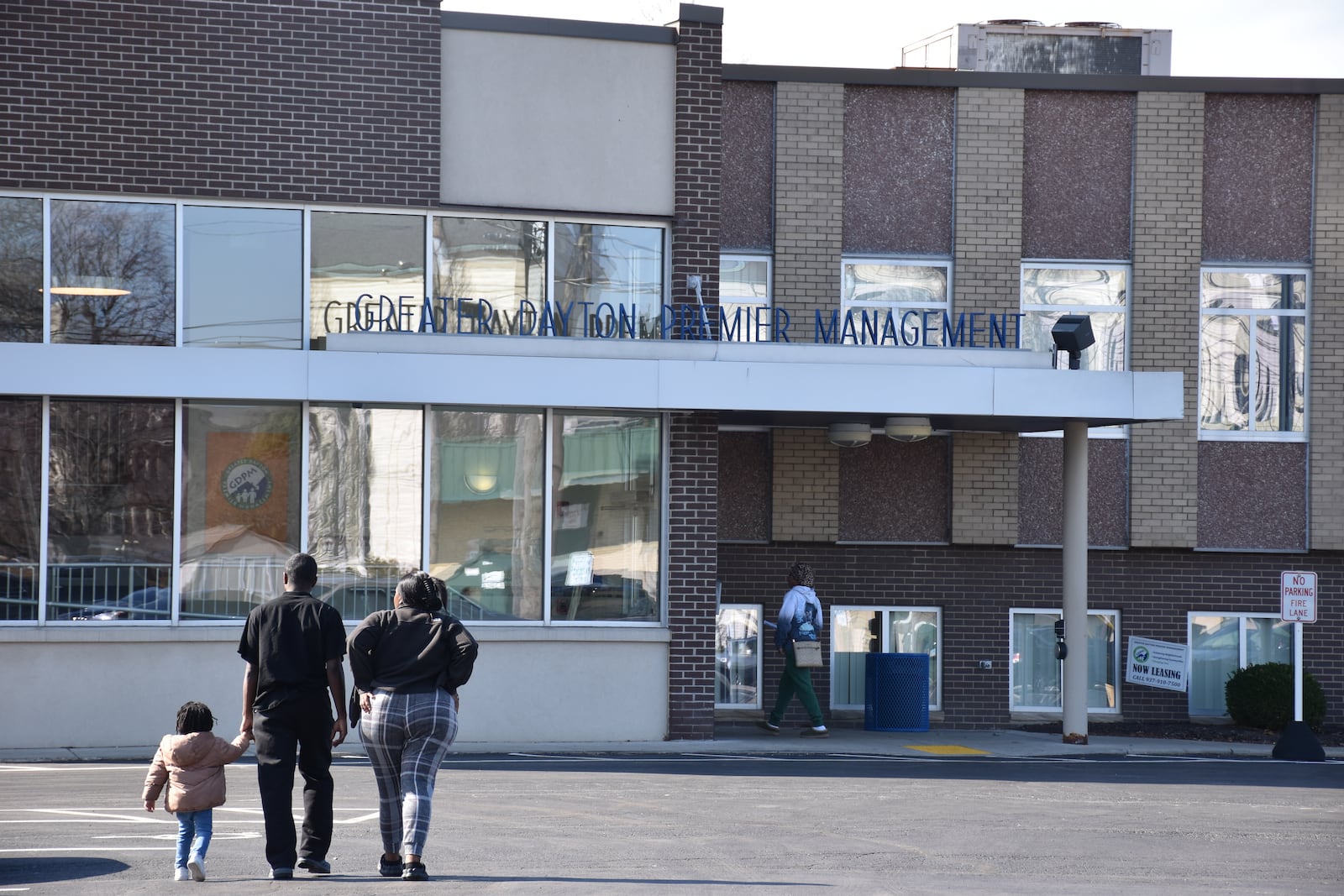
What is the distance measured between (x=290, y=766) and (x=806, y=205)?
11.8 metres

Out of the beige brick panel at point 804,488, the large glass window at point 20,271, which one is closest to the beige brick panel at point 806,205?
the beige brick panel at point 804,488

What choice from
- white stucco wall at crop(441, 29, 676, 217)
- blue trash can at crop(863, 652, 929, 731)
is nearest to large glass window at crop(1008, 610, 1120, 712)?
blue trash can at crop(863, 652, 929, 731)

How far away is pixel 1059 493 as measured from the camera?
18.8 m

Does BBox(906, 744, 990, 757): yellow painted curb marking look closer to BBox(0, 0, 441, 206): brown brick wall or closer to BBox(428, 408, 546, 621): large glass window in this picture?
BBox(428, 408, 546, 621): large glass window

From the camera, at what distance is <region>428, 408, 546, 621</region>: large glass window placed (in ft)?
50.9

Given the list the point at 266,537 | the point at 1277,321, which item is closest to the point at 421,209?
the point at 266,537

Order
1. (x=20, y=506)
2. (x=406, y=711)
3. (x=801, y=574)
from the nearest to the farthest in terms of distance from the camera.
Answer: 1. (x=406, y=711)
2. (x=20, y=506)
3. (x=801, y=574)

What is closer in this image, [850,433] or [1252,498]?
[850,433]

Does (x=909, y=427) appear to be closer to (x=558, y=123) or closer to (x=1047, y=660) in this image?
(x=1047, y=660)

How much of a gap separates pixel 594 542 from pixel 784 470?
3409 mm

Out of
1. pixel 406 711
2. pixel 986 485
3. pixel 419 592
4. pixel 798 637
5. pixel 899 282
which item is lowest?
pixel 798 637

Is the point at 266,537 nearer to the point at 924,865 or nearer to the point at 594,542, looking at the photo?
the point at 594,542

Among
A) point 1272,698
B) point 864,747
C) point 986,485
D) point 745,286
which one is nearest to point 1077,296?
point 986,485

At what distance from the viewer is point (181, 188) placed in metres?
14.9
